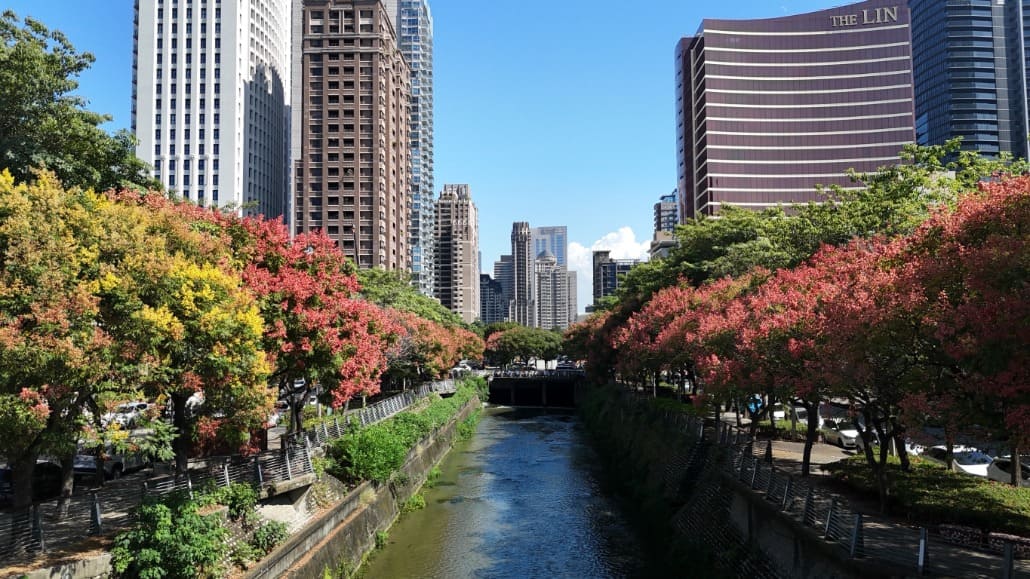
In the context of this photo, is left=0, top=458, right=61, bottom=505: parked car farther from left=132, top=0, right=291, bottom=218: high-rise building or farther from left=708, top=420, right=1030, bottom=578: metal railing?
left=132, top=0, right=291, bottom=218: high-rise building

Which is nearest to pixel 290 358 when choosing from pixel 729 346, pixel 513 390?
pixel 729 346

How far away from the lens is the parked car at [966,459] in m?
28.0

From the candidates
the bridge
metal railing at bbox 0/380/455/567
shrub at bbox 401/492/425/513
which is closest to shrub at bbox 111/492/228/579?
metal railing at bbox 0/380/455/567

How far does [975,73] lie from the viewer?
167375 millimetres

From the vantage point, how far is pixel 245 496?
19.4m

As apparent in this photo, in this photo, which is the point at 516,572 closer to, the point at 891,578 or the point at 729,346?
the point at 729,346

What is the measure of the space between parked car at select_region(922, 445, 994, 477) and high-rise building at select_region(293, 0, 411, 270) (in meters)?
89.2

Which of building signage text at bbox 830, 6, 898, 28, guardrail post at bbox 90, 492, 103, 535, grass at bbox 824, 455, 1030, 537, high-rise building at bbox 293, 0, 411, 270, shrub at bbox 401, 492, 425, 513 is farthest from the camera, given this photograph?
building signage text at bbox 830, 6, 898, 28

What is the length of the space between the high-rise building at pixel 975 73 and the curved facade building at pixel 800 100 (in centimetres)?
5439

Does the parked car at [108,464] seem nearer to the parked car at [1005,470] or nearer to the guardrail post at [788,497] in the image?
the guardrail post at [788,497]

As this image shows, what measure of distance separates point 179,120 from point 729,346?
131m

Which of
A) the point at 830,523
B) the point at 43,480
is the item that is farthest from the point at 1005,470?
the point at 43,480

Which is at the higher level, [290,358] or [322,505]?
[290,358]

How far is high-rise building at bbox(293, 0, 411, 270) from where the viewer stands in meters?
112
